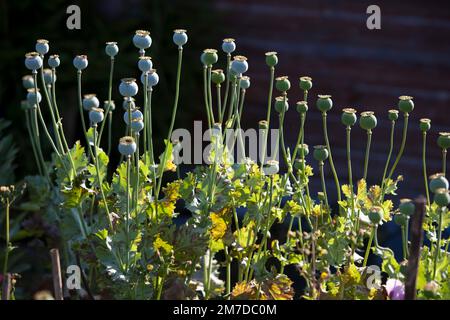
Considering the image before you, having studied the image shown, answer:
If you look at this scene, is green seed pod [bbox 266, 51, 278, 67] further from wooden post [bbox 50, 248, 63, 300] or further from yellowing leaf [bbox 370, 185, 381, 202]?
wooden post [bbox 50, 248, 63, 300]

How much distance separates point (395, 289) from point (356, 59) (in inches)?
133

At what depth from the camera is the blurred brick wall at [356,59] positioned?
4.41 m

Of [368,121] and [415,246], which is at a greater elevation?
[368,121]

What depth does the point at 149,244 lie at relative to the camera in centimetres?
135

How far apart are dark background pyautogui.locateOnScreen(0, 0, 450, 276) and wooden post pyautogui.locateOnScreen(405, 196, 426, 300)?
2.79 metres

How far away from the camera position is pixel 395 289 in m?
1.22

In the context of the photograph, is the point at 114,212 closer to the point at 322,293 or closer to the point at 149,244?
the point at 149,244

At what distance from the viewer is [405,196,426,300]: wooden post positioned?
40.9 inches

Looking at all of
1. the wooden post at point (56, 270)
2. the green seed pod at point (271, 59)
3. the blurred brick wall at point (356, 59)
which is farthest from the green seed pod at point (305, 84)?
the blurred brick wall at point (356, 59)

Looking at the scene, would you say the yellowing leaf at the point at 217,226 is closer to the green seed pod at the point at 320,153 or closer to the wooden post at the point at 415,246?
the green seed pod at the point at 320,153

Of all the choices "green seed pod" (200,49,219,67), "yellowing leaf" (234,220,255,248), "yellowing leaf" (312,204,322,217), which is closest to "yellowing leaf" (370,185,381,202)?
"yellowing leaf" (312,204,322,217)

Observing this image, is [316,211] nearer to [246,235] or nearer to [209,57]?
[246,235]

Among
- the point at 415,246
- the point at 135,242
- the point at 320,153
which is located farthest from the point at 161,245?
the point at 415,246
